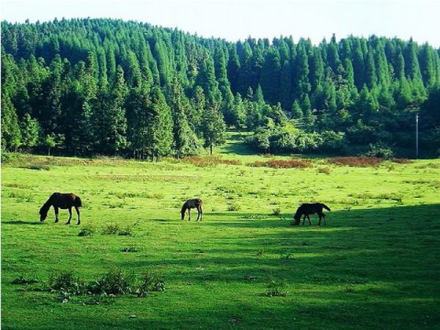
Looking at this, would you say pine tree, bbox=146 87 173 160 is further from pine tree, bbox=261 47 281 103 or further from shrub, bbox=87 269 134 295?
pine tree, bbox=261 47 281 103

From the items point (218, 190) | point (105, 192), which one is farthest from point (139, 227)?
point (218, 190)

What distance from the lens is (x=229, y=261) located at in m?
20.3

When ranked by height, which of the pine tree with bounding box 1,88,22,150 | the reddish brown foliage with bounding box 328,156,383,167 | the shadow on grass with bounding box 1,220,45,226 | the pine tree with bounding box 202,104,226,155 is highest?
the pine tree with bounding box 202,104,226,155

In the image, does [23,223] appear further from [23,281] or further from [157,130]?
[157,130]

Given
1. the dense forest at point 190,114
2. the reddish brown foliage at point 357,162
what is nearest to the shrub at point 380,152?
the dense forest at point 190,114

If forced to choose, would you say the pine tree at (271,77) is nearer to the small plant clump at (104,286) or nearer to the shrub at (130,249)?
the shrub at (130,249)

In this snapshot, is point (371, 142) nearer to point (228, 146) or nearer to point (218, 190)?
point (228, 146)

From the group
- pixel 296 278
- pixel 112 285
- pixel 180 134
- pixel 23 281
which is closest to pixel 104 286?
pixel 112 285

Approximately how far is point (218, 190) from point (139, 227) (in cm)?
2346

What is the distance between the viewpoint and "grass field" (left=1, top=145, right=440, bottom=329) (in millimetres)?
13570

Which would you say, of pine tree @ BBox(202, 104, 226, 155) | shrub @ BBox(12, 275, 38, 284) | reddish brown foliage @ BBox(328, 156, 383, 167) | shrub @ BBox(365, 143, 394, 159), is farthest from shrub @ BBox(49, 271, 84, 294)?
shrub @ BBox(365, 143, 394, 159)

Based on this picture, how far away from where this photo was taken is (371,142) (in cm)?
11788

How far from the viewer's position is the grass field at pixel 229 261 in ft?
44.5

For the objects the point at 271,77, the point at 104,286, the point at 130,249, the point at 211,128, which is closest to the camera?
the point at 104,286
